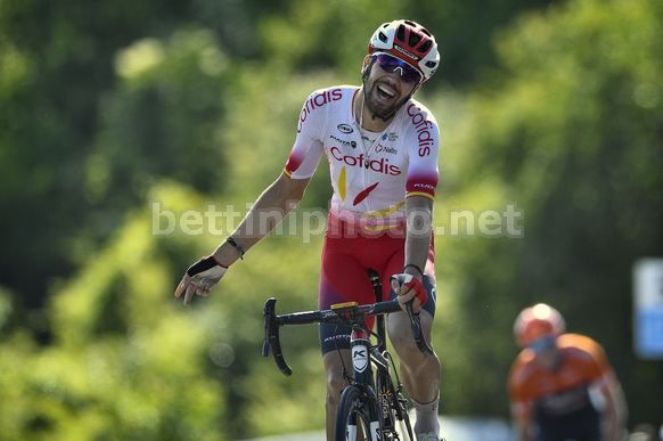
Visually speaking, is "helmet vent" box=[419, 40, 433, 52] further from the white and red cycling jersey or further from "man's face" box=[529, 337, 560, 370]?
"man's face" box=[529, 337, 560, 370]

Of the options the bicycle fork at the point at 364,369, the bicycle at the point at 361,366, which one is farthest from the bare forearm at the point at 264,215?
the bicycle fork at the point at 364,369

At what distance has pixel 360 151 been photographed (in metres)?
10.1

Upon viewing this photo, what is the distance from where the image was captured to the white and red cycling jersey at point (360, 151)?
10.0 meters

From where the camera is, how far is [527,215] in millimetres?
33438

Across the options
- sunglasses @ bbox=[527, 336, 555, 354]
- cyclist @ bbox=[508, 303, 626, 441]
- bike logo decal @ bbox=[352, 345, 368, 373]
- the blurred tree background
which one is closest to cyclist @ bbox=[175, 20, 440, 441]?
bike logo decal @ bbox=[352, 345, 368, 373]

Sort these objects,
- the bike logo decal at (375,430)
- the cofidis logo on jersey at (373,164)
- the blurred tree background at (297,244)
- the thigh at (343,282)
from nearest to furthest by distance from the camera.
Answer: the bike logo decal at (375,430), the cofidis logo on jersey at (373,164), the thigh at (343,282), the blurred tree background at (297,244)

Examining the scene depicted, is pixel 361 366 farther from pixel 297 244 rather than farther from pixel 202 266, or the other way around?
pixel 297 244

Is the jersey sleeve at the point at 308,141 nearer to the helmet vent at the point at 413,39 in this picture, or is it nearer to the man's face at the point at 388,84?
the man's face at the point at 388,84

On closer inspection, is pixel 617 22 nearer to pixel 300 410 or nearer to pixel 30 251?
pixel 300 410

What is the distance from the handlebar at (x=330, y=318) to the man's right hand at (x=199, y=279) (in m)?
0.51

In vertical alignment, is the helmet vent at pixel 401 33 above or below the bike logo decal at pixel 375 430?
above

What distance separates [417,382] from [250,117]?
46.6 meters

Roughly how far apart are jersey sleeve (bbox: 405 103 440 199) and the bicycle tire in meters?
1.21

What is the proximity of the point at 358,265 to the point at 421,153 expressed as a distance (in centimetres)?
93
